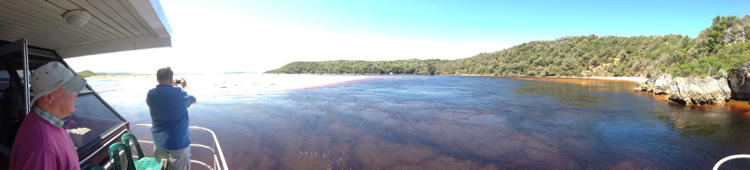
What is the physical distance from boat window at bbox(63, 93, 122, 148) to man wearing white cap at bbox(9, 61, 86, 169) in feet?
6.28

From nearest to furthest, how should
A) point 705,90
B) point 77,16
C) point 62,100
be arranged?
point 62,100 → point 77,16 → point 705,90

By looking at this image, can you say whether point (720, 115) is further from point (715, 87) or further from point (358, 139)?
point (358, 139)

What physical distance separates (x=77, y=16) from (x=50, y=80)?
2203 mm

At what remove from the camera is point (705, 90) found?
14.2m

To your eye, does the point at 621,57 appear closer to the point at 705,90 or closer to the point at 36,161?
the point at 705,90

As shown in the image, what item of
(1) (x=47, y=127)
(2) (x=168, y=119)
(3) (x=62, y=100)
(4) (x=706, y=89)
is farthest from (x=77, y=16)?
(4) (x=706, y=89)

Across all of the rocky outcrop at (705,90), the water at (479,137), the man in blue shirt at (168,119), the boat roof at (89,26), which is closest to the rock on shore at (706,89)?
the rocky outcrop at (705,90)

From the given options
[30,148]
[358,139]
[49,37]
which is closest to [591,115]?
[358,139]

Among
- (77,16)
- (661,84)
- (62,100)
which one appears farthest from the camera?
(661,84)

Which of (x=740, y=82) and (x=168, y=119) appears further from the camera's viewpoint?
A: (x=740, y=82)

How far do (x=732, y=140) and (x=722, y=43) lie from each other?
18190 millimetres

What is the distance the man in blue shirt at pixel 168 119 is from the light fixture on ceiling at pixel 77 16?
86 cm

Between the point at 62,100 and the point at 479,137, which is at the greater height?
the point at 62,100

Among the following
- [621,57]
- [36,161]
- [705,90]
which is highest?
[621,57]
